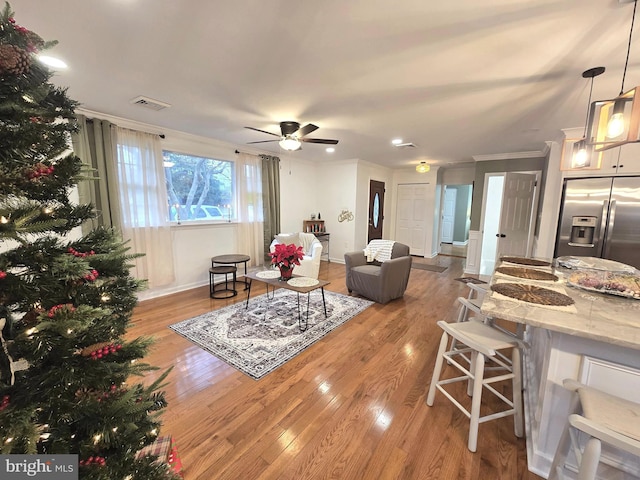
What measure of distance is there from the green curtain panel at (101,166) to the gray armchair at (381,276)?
325 centimetres

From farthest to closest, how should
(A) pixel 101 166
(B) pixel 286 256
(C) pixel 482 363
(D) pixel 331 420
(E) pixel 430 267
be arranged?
(E) pixel 430 267 < (A) pixel 101 166 < (B) pixel 286 256 < (D) pixel 331 420 < (C) pixel 482 363

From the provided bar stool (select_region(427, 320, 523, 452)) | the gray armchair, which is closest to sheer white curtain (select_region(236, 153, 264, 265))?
the gray armchair

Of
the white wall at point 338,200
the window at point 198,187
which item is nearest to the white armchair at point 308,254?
the window at point 198,187

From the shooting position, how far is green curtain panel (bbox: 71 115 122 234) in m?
3.11

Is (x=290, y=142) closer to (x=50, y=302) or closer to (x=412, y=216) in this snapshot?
Answer: (x=50, y=302)

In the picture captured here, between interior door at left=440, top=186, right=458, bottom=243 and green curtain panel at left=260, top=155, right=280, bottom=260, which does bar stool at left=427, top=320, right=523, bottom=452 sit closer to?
green curtain panel at left=260, top=155, right=280, bottom=260

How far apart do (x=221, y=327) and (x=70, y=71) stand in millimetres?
2654

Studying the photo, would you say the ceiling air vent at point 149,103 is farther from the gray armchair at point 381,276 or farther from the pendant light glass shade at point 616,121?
the pendant light glass shade at point 616,121

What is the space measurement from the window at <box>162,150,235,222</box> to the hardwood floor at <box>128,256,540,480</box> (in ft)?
7.21

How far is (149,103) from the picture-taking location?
2834 millimetres

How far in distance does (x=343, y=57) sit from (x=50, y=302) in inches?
82.8

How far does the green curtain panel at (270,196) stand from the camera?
5152 mm

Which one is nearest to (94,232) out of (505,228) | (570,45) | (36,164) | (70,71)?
(36,164)

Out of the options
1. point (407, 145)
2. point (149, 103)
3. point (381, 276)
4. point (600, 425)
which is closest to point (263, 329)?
point (381, 276)
